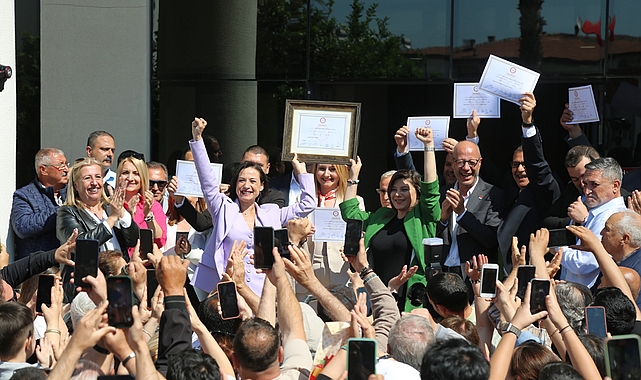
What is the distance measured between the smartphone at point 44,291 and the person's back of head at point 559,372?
265 cm

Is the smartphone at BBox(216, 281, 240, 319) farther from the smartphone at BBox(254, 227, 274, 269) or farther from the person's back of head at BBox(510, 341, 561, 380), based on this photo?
the person's back of head at BBox(510, 341, 561, 380)

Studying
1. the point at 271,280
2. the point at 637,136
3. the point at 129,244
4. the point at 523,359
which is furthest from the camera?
the point at 637,136

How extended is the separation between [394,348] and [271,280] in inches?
36.5

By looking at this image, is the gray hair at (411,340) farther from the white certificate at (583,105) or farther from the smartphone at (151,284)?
the white certificate at (583,105)

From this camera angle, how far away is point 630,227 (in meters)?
5.37

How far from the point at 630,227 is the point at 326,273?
8.04 feet

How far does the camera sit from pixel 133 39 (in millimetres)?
10586

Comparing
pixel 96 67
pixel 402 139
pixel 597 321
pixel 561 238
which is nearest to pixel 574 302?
pixel 597 321

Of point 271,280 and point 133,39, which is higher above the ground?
point 133,39

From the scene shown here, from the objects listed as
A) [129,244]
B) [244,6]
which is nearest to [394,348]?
[129,244]

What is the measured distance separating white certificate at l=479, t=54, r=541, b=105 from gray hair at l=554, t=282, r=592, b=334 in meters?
2.57

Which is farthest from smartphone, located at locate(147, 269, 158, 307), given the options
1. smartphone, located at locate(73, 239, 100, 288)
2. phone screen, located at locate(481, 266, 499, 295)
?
phone screen, located at locate(481, 266, 499, 295)

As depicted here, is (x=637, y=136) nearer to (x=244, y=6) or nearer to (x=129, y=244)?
(x=244, y=6)

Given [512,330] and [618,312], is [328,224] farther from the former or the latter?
[512,330]
